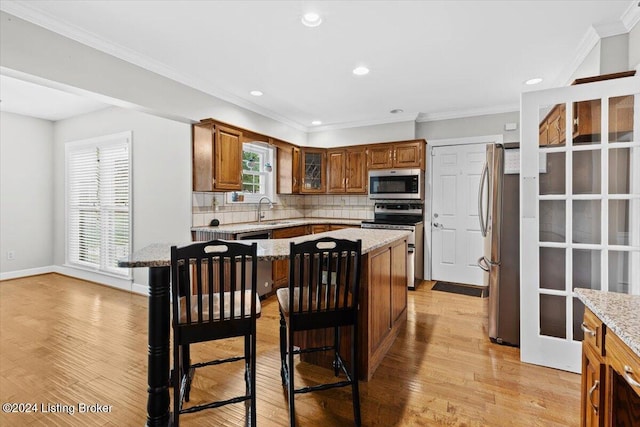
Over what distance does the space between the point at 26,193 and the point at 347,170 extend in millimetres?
5603

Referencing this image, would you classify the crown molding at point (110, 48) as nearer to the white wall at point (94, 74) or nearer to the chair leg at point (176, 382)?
the white wall at point (94, 74)

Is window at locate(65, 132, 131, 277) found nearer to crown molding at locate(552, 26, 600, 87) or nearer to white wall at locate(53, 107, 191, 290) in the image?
white wall at locate(53, 107, 191, 290)

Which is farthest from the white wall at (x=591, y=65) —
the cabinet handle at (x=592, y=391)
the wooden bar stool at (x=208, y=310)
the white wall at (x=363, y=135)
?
the wooden bar stool at (x=208, y=310)

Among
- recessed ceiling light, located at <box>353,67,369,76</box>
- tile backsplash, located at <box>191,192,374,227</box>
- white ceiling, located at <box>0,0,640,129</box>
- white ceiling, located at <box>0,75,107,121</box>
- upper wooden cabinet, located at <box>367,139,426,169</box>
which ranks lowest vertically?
tile backsplash, located at <box>191,192,374,227</box>

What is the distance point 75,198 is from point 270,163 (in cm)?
350

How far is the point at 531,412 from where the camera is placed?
1861 mm

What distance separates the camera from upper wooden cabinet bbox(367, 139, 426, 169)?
189 inches

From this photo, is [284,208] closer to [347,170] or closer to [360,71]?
[347,170]

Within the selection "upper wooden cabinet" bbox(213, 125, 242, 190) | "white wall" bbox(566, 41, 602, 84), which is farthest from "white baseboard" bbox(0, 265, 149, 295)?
"white wall" bbox(566, 41, 602, 84)

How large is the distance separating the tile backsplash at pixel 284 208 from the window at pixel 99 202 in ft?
4.45

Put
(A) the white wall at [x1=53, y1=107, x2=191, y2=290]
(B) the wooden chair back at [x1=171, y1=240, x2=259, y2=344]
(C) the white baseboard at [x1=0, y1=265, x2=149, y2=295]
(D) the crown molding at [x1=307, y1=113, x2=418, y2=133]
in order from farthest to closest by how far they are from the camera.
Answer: (D) the crown molding at [x1=307, y1=113, x2=418, y2=133], (C) the white baseboard at [x1=0, y1=265, x2=149, y2=295], (A) the white wall at [x1=53, y1=107, x2=191, y2=290], (B) the wooden chair back at [x1=171, y1=240, x2=259, y2=344]

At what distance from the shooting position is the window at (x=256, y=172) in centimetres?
479

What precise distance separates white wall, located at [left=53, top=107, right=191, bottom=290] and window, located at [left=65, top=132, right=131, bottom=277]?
193mm

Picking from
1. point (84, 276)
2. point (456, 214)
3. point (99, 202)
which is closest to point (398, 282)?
point (456, 214)
